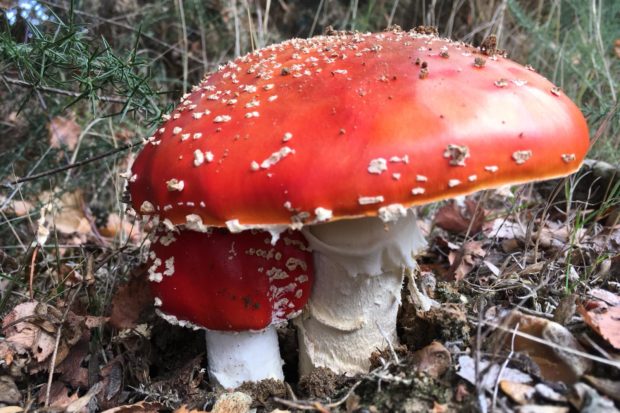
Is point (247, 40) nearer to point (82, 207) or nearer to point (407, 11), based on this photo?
point (407, 11)

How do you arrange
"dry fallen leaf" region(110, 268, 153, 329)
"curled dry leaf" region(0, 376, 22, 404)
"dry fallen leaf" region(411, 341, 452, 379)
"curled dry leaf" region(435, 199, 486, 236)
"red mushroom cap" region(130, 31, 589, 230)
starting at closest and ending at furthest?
"red mushroom cap" region(130, 31, 589, 230), "dry fallen leaf" region(411, 341, 452, 379), "curled dry leaf" region(0, 376, 22, 404), "dry fallen leaf" region(110, 268, 153, 329), "curled dry leaf" region(435, 199, 486, 236)

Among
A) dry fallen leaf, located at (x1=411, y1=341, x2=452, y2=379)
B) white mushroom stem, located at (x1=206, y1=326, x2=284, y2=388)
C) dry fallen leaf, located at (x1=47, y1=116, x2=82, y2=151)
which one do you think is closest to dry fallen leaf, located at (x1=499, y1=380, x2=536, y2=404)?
dry fallen leaf, located at (x1=411, y1=341, x2=452, y2=379)

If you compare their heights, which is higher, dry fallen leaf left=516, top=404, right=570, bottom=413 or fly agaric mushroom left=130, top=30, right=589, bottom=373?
fly agaric mushroom left=130, top=30, right=589, bottom=373

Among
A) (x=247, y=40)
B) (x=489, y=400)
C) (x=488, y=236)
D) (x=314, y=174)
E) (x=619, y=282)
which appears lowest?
(x=488, y=236)

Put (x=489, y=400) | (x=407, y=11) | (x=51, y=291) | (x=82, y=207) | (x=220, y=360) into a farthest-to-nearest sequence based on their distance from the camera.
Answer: (x=407, y=11)
(x=82, y=207)
(x=51, y=291)
(x=220, y=360)
(x=489, y=400)

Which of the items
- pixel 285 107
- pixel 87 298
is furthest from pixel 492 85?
pixel 87 298

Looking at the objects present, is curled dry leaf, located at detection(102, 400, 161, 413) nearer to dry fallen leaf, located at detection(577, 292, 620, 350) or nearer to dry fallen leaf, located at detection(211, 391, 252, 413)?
dry fallen leaf, located at detection(211, 391, 252, 413)

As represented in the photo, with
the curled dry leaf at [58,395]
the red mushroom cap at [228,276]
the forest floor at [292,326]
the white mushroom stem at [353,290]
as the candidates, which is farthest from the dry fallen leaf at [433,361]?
the curled dry leaf at [58,395]

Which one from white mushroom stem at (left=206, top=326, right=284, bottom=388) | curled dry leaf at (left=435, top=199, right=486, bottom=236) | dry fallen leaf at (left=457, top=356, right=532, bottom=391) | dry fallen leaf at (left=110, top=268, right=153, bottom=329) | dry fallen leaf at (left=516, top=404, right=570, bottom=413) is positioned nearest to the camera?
dry fallen leaf at (left=516, top=404, right=570, bottom=413)
